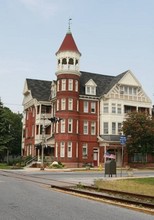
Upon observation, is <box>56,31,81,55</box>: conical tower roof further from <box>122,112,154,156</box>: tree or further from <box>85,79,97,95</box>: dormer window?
<box>122,112,154,156</box>: tree

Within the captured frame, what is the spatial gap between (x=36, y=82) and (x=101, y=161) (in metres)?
19.6

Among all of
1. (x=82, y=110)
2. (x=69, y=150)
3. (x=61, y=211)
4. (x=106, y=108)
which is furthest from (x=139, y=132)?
(x=61, y=211)

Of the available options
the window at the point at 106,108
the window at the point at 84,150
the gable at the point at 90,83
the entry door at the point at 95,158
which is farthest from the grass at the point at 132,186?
the gable at the point at 90,83

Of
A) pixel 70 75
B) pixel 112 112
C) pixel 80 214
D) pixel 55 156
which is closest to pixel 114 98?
pixel 112 112

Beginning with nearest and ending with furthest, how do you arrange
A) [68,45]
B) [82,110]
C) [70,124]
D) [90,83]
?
[70,124] → [68,45] → [82,110] → [90,83]

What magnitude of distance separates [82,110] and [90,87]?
4.11 meters

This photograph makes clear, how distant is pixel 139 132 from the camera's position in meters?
52.7

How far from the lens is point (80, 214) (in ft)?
37.3

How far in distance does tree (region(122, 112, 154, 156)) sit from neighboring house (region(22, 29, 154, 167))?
4399 millimetres

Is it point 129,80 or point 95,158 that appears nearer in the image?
point 95,158

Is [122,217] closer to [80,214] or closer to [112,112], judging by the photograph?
[80,214]

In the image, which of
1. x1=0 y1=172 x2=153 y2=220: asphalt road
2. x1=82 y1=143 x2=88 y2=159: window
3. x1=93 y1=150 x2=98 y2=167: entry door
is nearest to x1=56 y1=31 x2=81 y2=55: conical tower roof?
x1=82 y1=143 x2=88 y2=159: window

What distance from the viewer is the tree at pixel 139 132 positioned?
5278 cm

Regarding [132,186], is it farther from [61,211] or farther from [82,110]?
[82,110]
